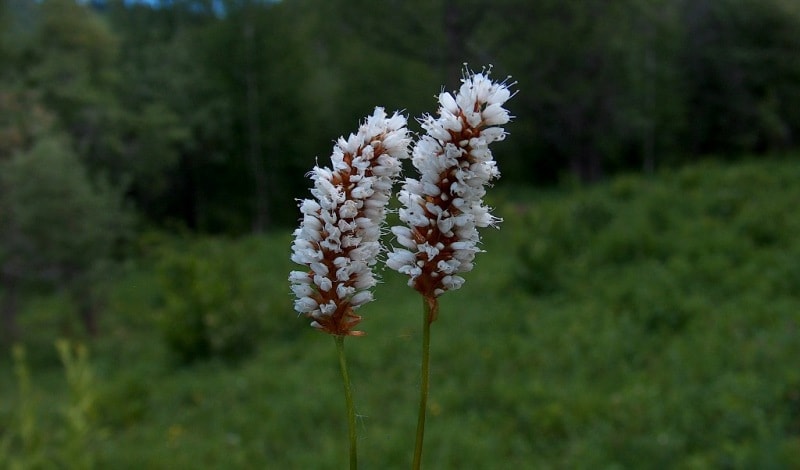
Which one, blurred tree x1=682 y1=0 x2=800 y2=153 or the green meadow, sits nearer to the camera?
the green meadow

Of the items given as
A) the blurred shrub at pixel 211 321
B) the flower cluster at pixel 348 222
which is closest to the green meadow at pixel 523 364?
the blurred shrub at pixel 211 321

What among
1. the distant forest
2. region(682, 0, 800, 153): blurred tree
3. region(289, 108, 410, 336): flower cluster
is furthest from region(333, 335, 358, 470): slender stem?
region(682, 0, 800, 153): blurred tree

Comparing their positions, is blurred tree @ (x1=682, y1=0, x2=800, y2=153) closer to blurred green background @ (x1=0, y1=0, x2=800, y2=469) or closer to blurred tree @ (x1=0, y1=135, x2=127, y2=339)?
blurred green background @ (x1=0, y1=0, x2=800, y2=469)

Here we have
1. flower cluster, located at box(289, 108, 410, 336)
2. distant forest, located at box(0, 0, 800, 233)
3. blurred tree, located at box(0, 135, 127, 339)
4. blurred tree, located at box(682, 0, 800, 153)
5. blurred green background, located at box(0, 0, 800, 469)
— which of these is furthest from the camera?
blurred tree, located at box(682, 0, 800, 153)

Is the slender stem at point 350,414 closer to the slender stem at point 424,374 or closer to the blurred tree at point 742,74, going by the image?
the slender stem at point 424,374

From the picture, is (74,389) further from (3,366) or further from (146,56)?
(146,56)

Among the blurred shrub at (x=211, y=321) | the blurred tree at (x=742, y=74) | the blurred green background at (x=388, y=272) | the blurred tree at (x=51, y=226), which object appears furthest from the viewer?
the blurred tree at (x=742, y=74)

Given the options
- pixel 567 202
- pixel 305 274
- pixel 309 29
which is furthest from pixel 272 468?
pixel 309 29
